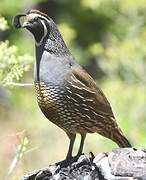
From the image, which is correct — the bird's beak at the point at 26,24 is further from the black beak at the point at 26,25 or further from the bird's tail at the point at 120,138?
the bird's tail at the point at 120,138

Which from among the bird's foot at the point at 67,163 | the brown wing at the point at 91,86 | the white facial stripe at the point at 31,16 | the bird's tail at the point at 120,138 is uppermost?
the white facial stripe at the point at 31,16

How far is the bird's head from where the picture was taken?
14.9 feet

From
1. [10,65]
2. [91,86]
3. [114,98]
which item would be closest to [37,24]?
[10,65]

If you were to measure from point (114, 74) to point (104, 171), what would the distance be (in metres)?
5.62

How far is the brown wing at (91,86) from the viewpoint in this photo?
4689 millimetres

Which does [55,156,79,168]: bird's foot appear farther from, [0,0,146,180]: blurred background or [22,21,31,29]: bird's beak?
[0,0,146,180]: blurred background

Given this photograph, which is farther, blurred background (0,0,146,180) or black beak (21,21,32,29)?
blurred background (0,0,146,180)

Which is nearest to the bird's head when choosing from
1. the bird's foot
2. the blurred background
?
the bird's foot

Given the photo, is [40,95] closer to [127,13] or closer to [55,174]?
[55,174]

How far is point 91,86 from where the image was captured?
190 inches

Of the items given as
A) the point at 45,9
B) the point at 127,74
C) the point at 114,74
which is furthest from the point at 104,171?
the point at 45,9

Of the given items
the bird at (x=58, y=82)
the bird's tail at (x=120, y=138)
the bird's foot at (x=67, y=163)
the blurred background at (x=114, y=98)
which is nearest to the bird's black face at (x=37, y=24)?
the bird at (x=58, y=82)

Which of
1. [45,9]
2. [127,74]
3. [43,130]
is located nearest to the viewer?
[127,74]

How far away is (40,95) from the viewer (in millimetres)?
4496
